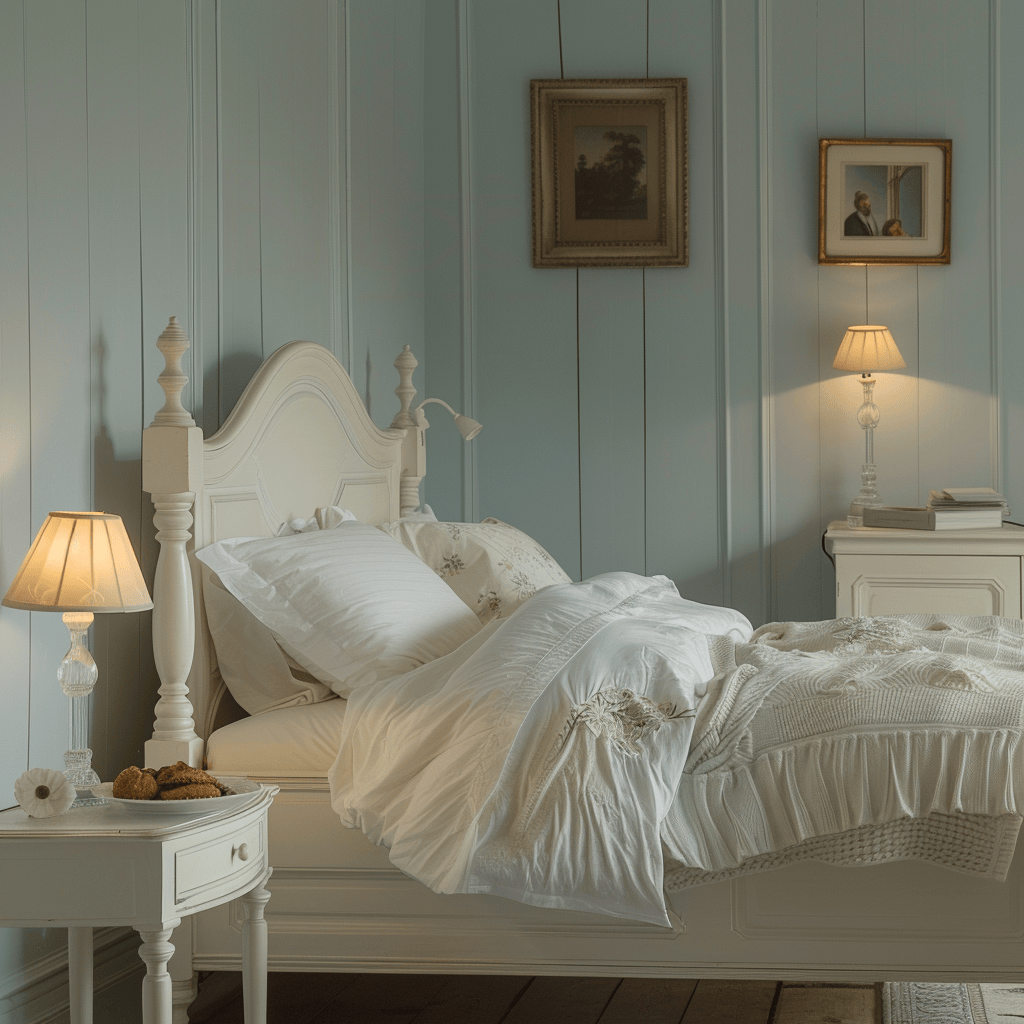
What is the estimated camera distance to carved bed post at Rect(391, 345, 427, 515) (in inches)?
127

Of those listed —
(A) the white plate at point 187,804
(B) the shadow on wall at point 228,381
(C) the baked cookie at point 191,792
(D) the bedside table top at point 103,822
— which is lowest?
(D) the bedside table top at point 103,822

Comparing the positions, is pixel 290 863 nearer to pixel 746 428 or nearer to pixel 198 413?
pixel 198 413

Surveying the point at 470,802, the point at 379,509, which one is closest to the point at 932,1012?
the point at 470,802

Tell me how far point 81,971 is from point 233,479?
0.90 meters

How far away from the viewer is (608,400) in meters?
3.89

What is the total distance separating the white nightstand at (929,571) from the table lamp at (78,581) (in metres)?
2.32

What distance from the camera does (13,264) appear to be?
1751 millimetres

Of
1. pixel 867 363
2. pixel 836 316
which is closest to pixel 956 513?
pixel 867 363

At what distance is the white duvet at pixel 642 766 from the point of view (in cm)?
161

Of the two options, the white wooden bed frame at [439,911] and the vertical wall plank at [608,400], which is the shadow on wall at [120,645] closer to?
the white wooden bed frame at [439,911]

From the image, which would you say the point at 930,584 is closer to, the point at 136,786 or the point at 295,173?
the point at 295,173

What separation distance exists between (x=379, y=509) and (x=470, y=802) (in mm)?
1439

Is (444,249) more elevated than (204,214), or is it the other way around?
(444,249)

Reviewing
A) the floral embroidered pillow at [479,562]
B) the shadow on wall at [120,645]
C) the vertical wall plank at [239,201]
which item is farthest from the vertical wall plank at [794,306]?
the shadow on wall at [120,645]
